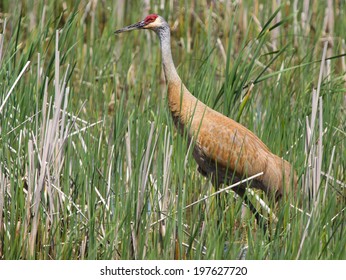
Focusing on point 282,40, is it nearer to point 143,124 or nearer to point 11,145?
point 143,124

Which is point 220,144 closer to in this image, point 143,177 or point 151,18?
point 151,18

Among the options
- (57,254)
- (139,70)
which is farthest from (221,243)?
(139,70)

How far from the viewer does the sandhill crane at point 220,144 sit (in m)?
4.62

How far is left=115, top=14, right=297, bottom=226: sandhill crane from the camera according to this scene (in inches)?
182

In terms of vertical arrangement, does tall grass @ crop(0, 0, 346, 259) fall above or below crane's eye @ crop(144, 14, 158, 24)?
below

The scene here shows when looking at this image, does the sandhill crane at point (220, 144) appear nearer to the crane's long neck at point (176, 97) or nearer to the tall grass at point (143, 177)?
the crane's long neck at point (176, 97)

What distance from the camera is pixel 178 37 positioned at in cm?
698

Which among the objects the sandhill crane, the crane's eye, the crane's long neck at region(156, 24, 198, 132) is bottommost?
the sandhill crane

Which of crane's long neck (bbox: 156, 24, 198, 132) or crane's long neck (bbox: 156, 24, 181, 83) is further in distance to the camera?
crane's long neck (bbox: 156, 24, 181, 83)

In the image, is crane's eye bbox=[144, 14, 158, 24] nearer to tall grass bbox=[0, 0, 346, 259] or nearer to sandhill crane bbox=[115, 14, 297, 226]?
sandhill crane bbox=[115, 14, 297, 226]

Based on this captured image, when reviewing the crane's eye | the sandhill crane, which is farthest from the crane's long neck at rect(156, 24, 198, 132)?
the crane's eye

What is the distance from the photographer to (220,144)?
4.77 metres

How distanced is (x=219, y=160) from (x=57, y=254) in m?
1.52

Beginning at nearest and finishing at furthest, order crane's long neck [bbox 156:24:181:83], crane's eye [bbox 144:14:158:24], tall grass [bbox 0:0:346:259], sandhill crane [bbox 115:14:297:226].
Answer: tall grass [bbox 0:0:346:259] → sandhill crane [bbox 115:14:297:226] → crane's long neck [bbox 156:24:181:83] → crane's eye [bbox 144:14:158:24]
